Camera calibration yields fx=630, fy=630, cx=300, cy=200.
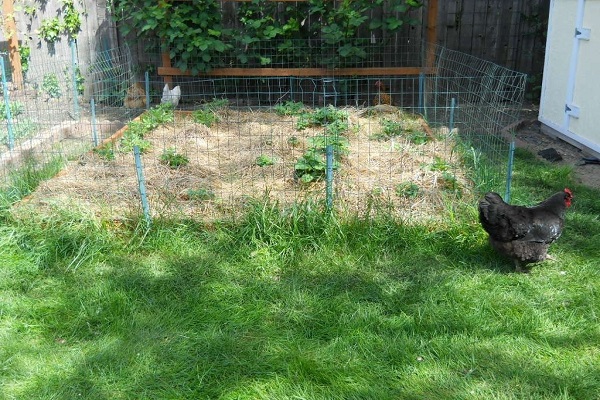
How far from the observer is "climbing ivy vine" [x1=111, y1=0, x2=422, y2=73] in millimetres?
7945

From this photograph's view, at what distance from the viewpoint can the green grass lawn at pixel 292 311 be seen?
3.06m

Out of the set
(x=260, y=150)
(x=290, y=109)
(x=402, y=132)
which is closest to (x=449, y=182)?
(x=402, y=132)

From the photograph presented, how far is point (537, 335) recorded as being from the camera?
3.38m

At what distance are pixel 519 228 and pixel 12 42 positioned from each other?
7.53 meters

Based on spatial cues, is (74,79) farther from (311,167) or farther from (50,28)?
(311,167)

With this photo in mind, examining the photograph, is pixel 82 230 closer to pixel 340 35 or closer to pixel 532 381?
pixel 532 381

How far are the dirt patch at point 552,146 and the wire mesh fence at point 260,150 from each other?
0.36m

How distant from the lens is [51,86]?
815cm

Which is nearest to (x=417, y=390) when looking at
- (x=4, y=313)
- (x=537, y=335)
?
(x=537, y=335)

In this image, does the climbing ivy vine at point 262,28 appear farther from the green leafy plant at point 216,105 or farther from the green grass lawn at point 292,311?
the green grass lawn at point 292,311

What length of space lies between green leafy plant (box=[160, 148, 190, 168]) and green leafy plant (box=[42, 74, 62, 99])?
3155mm

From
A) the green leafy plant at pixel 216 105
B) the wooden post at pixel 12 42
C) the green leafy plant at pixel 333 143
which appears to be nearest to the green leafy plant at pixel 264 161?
the green leafy plant at pixel 333 143

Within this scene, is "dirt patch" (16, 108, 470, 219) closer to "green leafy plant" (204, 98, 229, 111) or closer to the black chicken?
"green leafy plant" (204, 98, 229, 111)

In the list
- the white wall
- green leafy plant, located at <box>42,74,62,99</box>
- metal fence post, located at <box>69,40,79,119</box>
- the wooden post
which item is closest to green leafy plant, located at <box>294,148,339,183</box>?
the white wall
